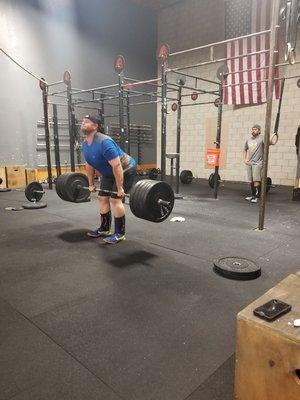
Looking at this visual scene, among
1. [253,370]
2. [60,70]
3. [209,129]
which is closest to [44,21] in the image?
[60,70]

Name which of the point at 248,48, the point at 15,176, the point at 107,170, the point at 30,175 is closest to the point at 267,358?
the point at 107,170

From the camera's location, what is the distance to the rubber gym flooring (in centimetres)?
125

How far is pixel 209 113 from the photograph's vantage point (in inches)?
316

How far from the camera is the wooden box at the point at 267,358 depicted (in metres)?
0.85

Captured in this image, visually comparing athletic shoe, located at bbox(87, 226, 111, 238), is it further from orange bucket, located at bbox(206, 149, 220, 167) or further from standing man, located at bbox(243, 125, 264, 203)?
standing man, located at bbox(243, 125, 264, 203)

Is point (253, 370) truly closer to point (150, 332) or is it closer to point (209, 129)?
point (150, 332)

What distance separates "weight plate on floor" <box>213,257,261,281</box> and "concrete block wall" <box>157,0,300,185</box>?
5133 mm

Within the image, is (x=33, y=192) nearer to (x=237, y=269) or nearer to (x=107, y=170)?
(x=107, y=170)

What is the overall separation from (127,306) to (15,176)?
563 centimetres

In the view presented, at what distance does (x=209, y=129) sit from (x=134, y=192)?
236 inches

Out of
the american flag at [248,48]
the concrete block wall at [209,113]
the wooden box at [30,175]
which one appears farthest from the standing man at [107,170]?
the concrete block wall at [209,113]

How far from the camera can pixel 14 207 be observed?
15.1 feet

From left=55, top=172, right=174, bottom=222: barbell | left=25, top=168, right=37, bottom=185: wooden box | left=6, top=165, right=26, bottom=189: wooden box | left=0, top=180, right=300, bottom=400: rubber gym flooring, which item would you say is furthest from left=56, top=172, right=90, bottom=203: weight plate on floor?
left=25, top=168, right=37, bottom=185: wooden box

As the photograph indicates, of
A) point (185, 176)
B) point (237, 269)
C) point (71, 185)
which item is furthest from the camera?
point (185, 176)
